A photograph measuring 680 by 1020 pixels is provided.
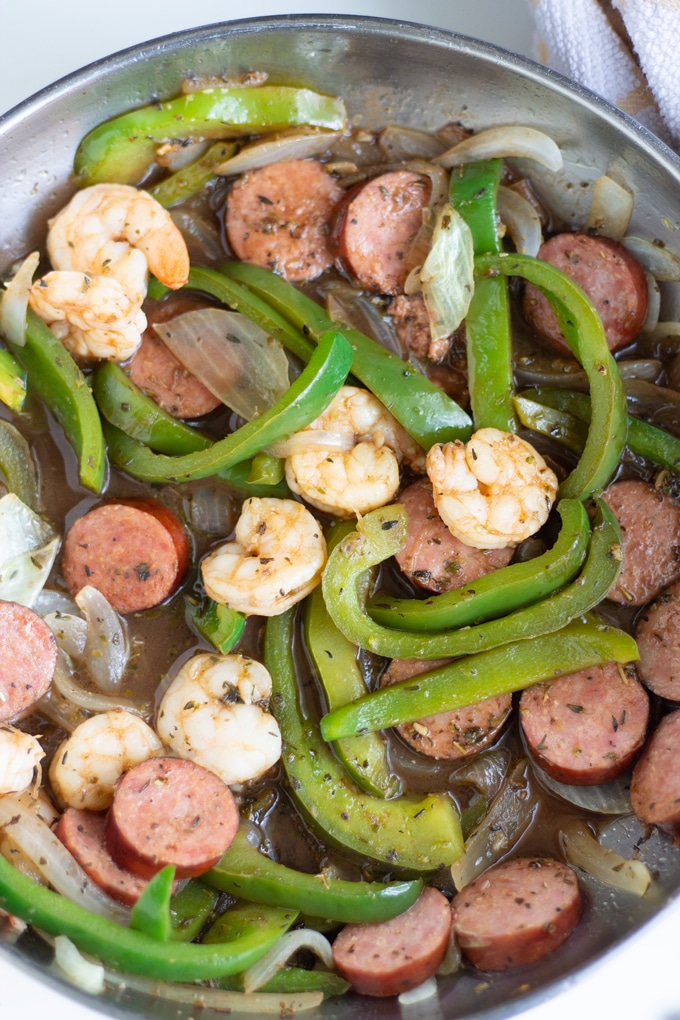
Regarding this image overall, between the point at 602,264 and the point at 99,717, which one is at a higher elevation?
the point at 602,264

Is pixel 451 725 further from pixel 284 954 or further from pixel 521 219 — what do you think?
pixel 521 219

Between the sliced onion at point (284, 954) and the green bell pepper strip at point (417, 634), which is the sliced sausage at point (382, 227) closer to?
the green bell pepper strip at point (417, 634)

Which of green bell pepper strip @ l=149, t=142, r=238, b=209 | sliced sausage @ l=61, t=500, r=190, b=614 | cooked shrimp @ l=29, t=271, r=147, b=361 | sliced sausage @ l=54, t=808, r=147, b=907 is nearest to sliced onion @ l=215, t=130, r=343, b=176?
green bell pepper strip @ l=149, t=142, r=238, b=209

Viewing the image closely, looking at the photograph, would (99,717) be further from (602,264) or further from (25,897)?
(602,264)

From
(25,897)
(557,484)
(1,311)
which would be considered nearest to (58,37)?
(1,311)

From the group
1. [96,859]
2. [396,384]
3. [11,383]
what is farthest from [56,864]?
[396,384]

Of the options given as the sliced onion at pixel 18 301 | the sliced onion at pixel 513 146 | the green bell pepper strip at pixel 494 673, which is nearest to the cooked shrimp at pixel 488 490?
the green bell pepper strip at pixel 494 673
